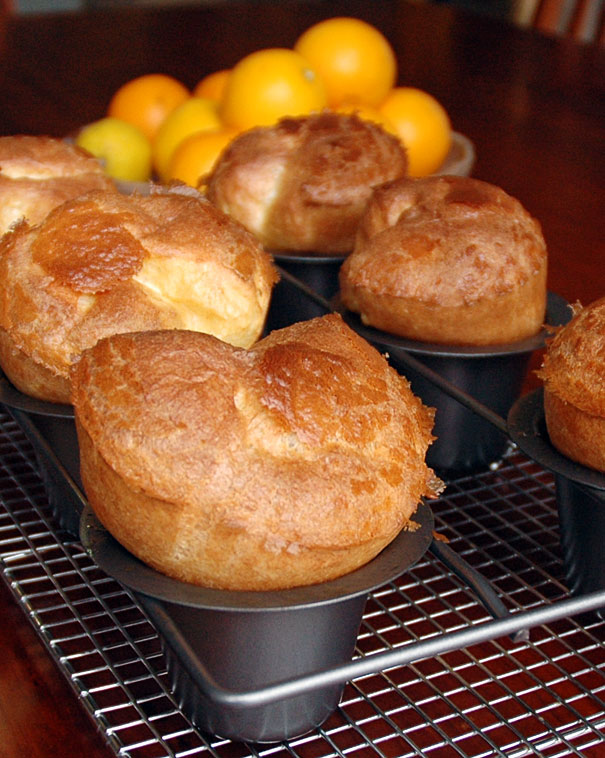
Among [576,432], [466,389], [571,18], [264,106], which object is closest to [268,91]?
[264,106]

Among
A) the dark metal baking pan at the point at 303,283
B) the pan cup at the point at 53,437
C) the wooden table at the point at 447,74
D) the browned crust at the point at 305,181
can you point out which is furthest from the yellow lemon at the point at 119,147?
the pan cup at the point at 53,437

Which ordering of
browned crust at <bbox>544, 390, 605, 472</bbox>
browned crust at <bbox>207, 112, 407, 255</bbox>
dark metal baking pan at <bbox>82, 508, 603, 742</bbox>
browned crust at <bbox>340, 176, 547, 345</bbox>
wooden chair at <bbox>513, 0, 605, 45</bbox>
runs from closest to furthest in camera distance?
1. dark metal baking pan at <bbox>82, 508, 603, 742</bbox>
2. browned crust at <bbox>544, 390, 605, 472</bbox>
3. browned crust at <bbox>340, 176, 547, 345</bbox>
4. browned crust at <bbox>207, 112, 407, 255</bbox>
5. wooden chair at <bbox>513, 0, 605, 45</bbox>

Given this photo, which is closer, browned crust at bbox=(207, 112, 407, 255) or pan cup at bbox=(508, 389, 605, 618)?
pan cup at bbox=(508, 389, 605, 618)

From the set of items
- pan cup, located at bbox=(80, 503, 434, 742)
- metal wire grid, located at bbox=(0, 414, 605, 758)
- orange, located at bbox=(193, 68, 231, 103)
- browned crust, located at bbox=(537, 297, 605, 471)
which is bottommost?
metal wire grid, located at bbox=(0, 414, 605, 758)

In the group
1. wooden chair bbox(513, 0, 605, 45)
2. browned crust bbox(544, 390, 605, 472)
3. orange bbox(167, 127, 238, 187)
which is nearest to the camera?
browned crust bbox(544, 390, 605, 472)

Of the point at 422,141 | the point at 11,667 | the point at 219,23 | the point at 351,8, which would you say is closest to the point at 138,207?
the point at 11,667

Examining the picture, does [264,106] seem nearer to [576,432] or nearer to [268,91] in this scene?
[268,91]

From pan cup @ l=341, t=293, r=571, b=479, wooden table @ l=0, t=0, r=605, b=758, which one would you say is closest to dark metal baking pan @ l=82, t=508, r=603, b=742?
pan cup @ l=341, t=293, r=571, b=479

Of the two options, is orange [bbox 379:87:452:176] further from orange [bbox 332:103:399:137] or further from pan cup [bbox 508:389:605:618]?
pan cup [bbox 508:389:605:618]
